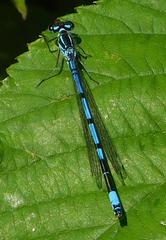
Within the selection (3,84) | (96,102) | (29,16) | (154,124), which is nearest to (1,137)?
(3,84)

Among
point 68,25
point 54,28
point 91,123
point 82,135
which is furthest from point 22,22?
point 82,135

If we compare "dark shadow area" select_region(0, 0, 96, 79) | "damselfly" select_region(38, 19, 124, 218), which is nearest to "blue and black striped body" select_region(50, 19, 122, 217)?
"damselfly" select_region(38, 19, 124, 218)

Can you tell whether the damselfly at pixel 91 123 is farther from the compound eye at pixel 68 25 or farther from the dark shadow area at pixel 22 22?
the dark shadow area at pixel 22 22

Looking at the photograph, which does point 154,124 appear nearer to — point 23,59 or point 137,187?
point 137,187

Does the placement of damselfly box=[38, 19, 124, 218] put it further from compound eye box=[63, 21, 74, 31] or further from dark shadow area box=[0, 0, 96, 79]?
dark shadow area box=[0, 0, 96, 79]

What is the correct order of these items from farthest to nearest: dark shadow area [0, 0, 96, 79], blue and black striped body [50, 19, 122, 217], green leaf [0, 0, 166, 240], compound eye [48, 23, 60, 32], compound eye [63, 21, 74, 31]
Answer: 1. dark shadow area [0, 0, 96, 79]
2. compound eye [48, 23, 60, 32]
3. compound eye [63, 21, 74, 31]
4. blue and black striped body [50, 19, 122, 217]
5. green leaf [0, 0, 166, 240]

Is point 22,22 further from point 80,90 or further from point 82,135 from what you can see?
point 82,135
